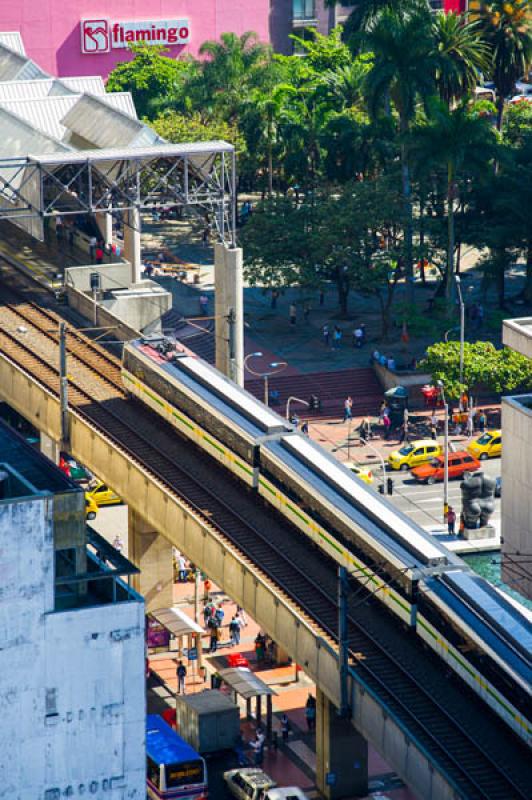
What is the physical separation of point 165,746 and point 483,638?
14.2 metres

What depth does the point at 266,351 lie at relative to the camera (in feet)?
478

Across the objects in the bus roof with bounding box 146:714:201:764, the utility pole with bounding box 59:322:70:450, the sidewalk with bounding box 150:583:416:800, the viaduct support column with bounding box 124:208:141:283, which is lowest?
the sidewalk with bounding box 150:583:416:800

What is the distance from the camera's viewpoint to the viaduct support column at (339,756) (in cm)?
8425

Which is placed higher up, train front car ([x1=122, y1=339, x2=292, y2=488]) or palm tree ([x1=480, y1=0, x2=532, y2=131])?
palm tree ([x1=480, y1=0, x2=532, y2=131])

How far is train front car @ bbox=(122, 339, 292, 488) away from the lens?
322ft

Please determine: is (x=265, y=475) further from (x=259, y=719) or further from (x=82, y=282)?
(x=82, y=282)

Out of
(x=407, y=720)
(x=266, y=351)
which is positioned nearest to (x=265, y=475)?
(x=407, y=720)

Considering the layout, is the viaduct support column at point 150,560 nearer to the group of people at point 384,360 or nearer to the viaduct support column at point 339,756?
the viaduct support column at point 339,756

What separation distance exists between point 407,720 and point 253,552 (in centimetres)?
1634

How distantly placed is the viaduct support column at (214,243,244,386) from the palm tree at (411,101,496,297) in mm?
29584

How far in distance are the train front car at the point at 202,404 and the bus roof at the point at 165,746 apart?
1586 centimetres

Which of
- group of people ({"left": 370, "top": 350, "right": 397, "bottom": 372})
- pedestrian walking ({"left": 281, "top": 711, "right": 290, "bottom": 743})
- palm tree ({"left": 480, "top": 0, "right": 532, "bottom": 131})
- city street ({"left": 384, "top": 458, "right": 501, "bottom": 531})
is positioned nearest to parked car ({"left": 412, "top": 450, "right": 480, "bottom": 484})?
city street ({"left": 384, "top": 458, "right": 501, "bottom": 531})

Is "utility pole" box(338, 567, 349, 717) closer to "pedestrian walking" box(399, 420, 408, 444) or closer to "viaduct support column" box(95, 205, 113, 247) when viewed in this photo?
"pedestrian walking" box(399, 420, 408, 444)

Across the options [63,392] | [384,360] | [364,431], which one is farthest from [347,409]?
[63,392]
